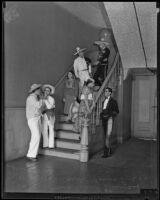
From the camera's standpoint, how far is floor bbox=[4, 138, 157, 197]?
2604 mm

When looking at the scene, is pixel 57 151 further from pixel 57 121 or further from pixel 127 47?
pixel 127 47

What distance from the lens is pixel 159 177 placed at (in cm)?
204

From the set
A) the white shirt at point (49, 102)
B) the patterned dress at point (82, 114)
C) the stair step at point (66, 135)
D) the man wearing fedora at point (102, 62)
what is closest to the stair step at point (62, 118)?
the stair step at point (66, 135)

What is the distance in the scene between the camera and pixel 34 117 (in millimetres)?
3758

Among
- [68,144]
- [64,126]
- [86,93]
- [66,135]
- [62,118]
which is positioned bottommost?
[68,144]

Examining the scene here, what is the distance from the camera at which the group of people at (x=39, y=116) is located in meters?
3.74

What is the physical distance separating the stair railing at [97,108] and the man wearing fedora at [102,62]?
19 cm

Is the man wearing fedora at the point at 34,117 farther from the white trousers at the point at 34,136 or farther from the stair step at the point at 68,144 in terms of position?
the stair step at the point at 68,144

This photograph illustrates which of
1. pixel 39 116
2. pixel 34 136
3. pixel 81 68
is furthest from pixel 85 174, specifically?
pixel 81 68

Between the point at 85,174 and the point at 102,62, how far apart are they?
258 centimetres

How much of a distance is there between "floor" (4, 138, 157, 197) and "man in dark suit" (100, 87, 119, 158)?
26 cm

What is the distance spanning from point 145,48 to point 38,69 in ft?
5.66

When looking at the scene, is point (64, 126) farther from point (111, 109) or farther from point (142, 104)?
point (142, 104)

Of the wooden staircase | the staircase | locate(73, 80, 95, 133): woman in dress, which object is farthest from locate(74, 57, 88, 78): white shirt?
the wooden staircase
